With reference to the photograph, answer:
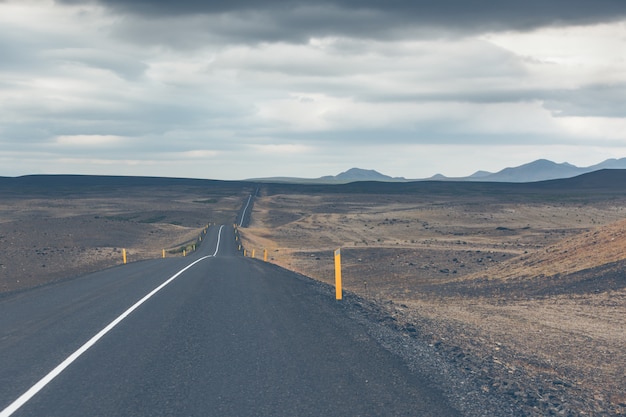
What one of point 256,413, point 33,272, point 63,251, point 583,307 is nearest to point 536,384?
point 256,413

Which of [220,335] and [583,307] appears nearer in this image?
[220,335]

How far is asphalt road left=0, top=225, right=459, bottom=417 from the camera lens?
6.28m

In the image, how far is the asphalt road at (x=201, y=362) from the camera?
20.6 ft

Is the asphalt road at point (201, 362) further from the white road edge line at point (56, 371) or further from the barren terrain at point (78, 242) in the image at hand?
the barren terrain at point (78, 242)

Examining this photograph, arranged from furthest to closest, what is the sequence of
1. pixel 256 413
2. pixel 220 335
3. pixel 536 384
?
pixel 220 335 → pixel 536 384 → pixel 256 413

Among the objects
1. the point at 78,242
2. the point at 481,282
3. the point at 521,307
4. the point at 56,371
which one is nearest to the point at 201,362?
the point at 56,371

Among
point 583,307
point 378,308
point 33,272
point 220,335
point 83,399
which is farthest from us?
point 33,272

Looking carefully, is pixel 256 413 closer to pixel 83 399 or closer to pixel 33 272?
pixel 83 399

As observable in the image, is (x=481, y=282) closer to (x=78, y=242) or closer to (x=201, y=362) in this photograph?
(x=201, y=362)

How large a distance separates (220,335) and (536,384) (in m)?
5.00

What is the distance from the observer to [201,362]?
26.3ft

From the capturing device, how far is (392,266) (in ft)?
124

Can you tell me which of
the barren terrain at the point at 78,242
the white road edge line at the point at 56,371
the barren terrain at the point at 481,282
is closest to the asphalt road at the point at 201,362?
the white road edge line at the point at 56,371

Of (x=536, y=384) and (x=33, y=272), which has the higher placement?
(x=536, y=384)
